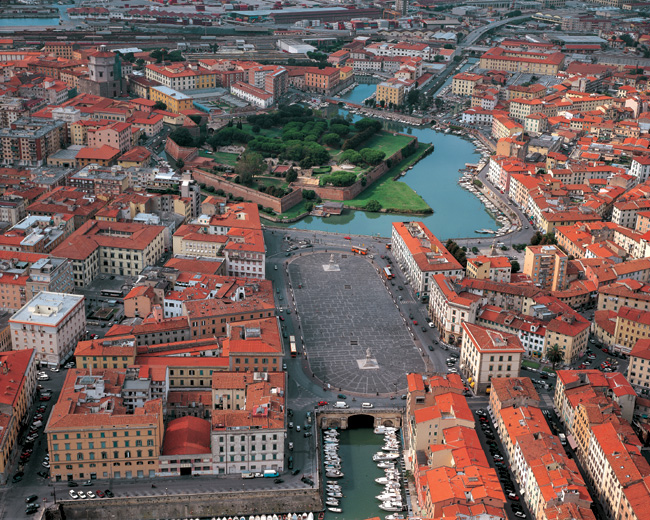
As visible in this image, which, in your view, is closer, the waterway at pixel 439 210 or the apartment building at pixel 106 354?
the apartment building at pixel 106 354

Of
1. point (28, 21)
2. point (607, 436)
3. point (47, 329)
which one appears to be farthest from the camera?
point (28, 21)

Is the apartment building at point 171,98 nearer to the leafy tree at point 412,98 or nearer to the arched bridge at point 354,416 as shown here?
the leafy tree at point 412,98

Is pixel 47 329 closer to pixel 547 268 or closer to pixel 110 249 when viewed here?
pixel 110 249

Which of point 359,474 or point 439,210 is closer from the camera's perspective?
point 359,474

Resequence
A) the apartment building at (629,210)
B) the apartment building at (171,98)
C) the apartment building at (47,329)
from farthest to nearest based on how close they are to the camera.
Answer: the apartment building at (171,98)
the apartment building at (629,210)
the apartment building at (47,329)

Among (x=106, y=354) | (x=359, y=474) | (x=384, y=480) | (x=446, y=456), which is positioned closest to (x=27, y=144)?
(x=106, y=354)

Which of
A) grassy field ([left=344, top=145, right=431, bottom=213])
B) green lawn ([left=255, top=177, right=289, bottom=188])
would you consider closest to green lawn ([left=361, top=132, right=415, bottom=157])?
grassy field ([left=344, top=145, right=431, bottom=213])

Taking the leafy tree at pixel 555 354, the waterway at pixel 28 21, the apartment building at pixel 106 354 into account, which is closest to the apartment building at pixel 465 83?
the waterway at pixel 28 21
